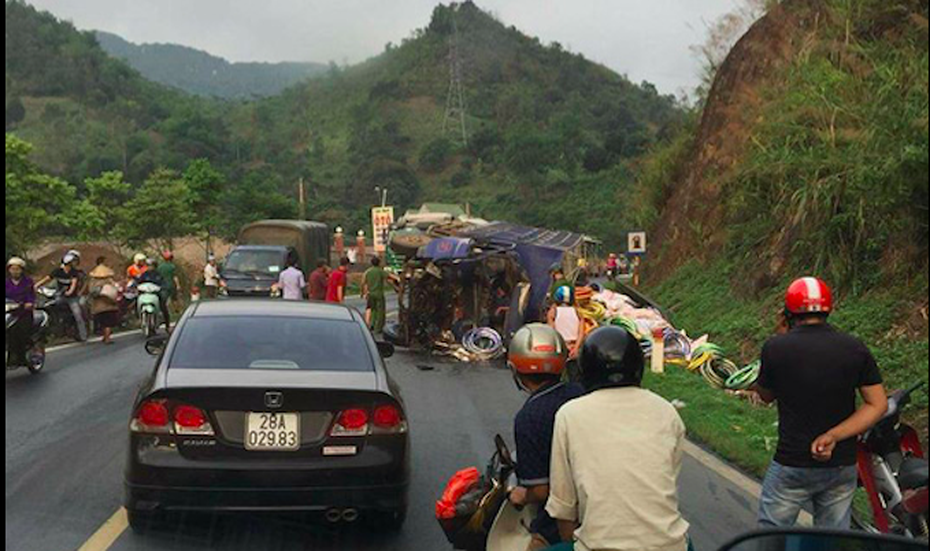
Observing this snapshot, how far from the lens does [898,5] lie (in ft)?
54.2

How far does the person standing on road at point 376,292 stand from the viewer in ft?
66.4

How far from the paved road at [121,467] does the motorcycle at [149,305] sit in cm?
395

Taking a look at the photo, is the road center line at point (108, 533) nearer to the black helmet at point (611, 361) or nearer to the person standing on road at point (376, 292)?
the black helmet at point (611, 361)

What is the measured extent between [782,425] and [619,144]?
4170 inches

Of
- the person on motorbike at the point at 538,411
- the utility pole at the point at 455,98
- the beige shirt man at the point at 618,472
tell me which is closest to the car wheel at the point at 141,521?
the person on motorbike at the point at 538,411

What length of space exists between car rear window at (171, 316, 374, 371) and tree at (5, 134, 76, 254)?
30.0m

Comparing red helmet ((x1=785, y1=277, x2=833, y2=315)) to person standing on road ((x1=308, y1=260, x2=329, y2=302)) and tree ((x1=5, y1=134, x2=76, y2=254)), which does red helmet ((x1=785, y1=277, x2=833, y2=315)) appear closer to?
person standing on road ((x1=308, y1=260, x2=329, y2=302))

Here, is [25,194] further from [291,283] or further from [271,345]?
[271,345]

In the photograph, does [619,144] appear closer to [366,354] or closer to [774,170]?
[774,170]

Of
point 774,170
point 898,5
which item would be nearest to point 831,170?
point 774,170

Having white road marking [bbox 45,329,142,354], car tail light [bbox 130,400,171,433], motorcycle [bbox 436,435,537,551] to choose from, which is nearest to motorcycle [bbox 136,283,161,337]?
white road marking [bbox 45,329,142,354]

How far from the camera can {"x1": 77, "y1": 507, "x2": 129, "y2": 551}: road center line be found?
5.63 m

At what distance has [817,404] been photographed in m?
4.46

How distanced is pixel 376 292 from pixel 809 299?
16420 mm
